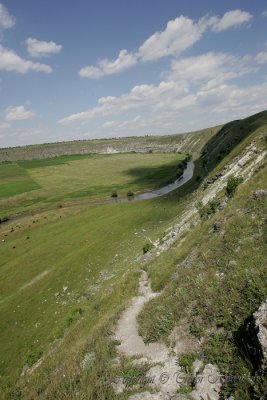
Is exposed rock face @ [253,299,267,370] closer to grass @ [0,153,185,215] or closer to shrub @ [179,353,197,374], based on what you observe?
shrub @ [179,353,197,374]

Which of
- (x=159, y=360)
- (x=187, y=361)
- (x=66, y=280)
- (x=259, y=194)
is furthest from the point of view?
(x=66, y=280)

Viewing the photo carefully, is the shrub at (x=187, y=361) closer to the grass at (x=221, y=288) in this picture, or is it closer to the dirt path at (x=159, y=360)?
the dirt path at (x=159, y=360)

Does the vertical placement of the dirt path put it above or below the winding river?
above

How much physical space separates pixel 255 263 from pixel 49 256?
4811 cm

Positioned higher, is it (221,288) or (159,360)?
(221,288)

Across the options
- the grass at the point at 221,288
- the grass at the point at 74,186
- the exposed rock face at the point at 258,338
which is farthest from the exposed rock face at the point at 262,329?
the grass at the point at 74,186

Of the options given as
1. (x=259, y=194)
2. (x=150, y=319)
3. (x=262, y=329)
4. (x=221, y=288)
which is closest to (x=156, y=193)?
(x=259, y=194)

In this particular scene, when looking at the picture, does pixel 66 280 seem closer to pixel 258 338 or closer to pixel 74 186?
pixel 258 338

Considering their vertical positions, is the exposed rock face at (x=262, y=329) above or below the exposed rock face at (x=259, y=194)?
below

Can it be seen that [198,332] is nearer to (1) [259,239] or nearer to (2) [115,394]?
(2) [115,394]

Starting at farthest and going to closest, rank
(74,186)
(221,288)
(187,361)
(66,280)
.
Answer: (74,186), (66,280), (221,288), (187,361)

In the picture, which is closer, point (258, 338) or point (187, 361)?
point (258, 338)

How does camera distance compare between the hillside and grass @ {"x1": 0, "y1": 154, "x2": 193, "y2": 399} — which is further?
grass @ {"x1": 0, "y1": 154, "x2": 193, "y2": 399}

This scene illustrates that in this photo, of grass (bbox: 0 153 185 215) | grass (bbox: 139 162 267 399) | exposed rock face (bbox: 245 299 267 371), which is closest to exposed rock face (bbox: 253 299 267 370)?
exposed rock face (bbox: 245 299 267 371)
